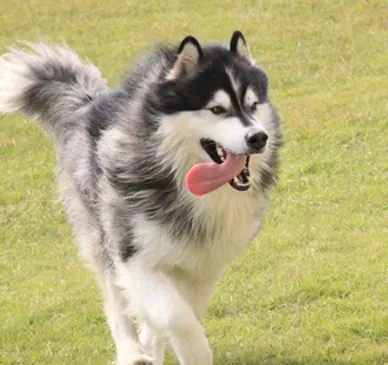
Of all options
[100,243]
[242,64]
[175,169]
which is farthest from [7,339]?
[242,64]

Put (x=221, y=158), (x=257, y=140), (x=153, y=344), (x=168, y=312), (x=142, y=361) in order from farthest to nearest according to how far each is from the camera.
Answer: (x=153, y=344)
(x=142, y=361)
(x=168, y=312)
(x=221, y=158)
(x=257, y=140)

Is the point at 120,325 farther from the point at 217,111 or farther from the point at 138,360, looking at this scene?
the point at 217,111

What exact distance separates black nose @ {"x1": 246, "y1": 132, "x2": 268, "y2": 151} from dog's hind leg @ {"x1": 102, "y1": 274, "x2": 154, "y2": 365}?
1771 mm

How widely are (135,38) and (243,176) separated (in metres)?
13.2

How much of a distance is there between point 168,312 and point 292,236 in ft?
10.2

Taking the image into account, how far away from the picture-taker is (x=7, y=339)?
7.11 meters

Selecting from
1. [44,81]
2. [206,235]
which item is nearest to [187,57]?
[206,235]

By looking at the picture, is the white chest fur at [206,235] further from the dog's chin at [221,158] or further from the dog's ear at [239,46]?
the dog's ear at [239,46]

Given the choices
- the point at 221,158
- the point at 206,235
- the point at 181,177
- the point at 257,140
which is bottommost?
the point at 206,235

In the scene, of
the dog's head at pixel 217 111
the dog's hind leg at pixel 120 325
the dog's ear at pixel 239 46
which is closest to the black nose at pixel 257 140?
the dog's head at pixel 217 111

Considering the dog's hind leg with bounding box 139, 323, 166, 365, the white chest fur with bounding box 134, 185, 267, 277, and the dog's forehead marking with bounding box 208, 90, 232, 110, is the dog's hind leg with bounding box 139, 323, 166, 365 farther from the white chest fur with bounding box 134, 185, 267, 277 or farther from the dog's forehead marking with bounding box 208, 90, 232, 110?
the dog's forehead marking with bounding box 208, 90, 232, 110

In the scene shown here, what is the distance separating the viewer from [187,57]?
552cm

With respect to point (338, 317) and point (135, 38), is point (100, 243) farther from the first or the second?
point (135, 38)

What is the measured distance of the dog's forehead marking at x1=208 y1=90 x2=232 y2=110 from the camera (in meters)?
5.31
